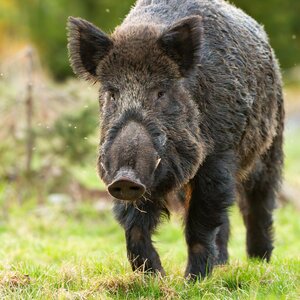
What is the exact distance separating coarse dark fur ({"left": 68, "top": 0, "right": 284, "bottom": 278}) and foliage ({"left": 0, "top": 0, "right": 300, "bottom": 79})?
1979 centimetres

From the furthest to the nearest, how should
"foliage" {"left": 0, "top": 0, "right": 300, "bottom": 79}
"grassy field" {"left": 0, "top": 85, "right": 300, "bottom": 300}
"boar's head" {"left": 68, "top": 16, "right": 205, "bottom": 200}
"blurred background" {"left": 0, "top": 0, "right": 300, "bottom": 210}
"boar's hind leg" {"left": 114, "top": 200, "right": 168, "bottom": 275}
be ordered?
"foliage" {"left": 0, "top": 0, "right": 300, "bottom": 79}
"blurred background" {"left": 0, "top": 0, "right": 300, "bottom": 210}
"boar's hind leg" {"left": 114, "top": 200, "right": 168, "bottom": 275}
"grassy field" {"left": 0, "top": 85, "right": 300, "bottom": 300}
"boar's head" {"left": 68, "top": 16, "right": 205, "bottom": 200}

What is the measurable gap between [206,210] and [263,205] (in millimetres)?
2081

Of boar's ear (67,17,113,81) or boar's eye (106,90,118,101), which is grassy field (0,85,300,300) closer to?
boar's eye (106,90,118,101)

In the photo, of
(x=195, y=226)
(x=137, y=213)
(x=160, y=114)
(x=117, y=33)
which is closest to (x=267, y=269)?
(x=195, y=226)

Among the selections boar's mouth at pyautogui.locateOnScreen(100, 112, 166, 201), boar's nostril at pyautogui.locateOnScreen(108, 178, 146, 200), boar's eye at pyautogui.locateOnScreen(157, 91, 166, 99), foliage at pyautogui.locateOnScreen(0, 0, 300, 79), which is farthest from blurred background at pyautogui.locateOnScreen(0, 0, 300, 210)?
foliage at pyautogui.locateOnScreen(0, 0, 300, 79)

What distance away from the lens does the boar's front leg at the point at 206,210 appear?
20.5 ft

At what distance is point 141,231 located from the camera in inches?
243

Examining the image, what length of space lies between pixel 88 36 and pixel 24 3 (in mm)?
27332

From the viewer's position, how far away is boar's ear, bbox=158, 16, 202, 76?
5836 millimetres

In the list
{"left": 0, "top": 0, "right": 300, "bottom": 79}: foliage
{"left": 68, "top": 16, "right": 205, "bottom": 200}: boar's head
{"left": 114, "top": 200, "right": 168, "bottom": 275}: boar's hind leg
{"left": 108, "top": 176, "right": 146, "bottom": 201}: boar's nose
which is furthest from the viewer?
{"left": 0, "top": 0, "right": 300, "bottom": 79}: foliage

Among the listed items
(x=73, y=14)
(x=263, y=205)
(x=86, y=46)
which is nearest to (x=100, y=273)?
(x=86, y=46)

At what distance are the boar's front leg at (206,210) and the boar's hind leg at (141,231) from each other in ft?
0.89

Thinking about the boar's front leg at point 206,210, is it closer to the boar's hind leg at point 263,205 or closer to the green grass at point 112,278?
the green grass at point 112,278

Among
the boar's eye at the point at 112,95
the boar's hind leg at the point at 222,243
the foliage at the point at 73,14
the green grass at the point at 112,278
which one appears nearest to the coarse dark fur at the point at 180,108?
the boar's eye at the point at 112,95
